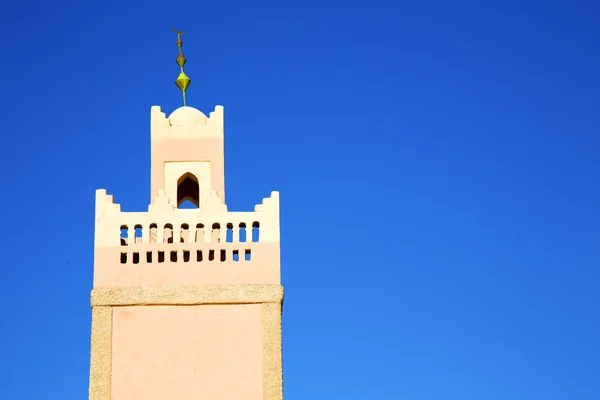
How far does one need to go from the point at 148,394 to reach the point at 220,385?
1164 millimetres

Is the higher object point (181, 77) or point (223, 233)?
point (181, 77)

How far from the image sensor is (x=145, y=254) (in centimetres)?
2217

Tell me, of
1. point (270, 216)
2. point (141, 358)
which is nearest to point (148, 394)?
point (141, 358)

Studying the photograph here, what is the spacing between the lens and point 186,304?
71.7 feet

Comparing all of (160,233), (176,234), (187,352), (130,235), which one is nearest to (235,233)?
(176,234)

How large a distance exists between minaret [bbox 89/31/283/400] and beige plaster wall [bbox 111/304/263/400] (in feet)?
0.05

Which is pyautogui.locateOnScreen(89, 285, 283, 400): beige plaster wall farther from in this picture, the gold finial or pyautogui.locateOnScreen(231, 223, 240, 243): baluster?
the gold finial

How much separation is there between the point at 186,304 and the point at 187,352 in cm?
80

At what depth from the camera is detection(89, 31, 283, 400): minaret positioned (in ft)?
70.3

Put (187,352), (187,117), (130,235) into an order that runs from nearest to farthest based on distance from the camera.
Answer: (187,352)
(130,235)
(187,117)

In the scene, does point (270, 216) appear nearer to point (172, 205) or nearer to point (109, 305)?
point (172, 205)

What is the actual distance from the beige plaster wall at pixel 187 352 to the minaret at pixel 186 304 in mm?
16

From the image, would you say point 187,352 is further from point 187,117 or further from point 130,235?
point 187,117

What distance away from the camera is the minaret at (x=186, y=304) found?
70.3 ft
